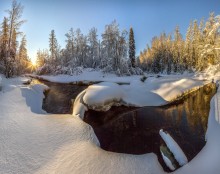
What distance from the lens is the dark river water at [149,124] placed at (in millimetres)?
6758

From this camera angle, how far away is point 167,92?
42.8ft

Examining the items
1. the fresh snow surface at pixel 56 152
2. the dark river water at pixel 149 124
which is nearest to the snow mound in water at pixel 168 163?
the dark river water at pixel 149 124

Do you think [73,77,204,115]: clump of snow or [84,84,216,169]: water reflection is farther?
[73,77,204,115]: clump of snow

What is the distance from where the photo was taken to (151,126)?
8773mm

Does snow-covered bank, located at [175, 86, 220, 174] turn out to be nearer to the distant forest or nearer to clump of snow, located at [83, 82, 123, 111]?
clump of snow, located at [83, 82, 123, 111]

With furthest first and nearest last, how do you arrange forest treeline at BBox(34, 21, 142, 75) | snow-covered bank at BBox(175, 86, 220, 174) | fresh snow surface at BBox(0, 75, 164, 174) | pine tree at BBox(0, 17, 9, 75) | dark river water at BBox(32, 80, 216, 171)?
forest treeline at BBox(34, 21, 142, 75) → pine tree at BBox(0, 17, 9, 75) → dark river water at BBox(32, 80, 216, 171) → snow-covered bank at BBox(175, 86, 220, 174) → fresh snow surface at BBox(0, 75, 164, 174)

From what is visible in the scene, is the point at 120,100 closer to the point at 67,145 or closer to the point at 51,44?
the point at 67,145

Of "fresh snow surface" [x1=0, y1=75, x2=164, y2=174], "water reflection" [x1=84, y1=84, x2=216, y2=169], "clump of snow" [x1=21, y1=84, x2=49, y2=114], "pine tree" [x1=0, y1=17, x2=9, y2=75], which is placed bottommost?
"water reflection" [x1=84, y1=84, x2=216, y2=169]

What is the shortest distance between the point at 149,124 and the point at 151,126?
11.3 inches

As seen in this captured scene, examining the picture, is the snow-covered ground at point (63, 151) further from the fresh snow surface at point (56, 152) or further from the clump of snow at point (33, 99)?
the clump of snow at point (33, 99)

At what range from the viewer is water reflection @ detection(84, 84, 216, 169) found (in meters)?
6.76

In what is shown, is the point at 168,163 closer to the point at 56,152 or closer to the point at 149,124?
the point at 56,152

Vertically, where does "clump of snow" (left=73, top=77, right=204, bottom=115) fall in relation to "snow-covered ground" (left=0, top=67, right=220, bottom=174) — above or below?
above

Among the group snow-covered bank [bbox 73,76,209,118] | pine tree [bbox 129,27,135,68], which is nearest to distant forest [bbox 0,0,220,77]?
pine tree [bbox 129,27,135,68]
